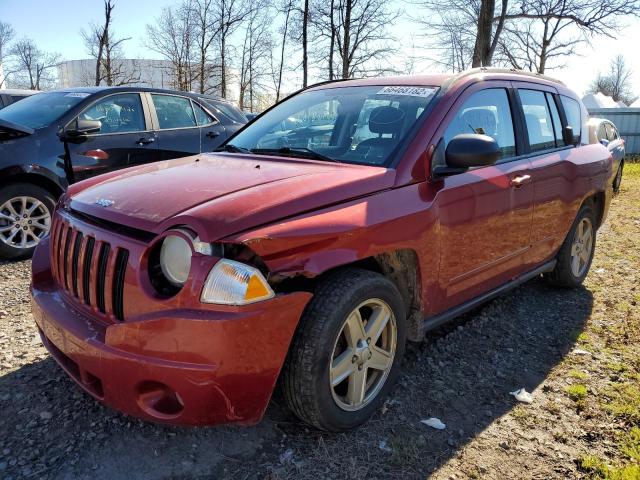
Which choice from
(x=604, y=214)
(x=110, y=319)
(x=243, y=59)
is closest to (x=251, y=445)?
(x=110, y=319)

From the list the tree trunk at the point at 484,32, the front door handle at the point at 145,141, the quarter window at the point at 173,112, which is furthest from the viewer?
the tree trunk at the point at 484,32

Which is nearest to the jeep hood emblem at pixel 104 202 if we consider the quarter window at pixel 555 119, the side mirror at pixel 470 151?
the side mirror at pixel 470 151

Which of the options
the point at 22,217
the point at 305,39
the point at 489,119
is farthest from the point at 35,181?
the point at 305,39

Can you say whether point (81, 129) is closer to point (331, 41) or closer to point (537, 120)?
point (537, 120)

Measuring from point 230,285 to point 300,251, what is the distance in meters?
0.33

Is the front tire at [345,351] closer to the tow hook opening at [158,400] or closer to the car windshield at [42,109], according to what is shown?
the tow hook opening at [158,400]

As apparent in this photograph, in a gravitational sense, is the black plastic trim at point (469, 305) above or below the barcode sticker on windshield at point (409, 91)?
below

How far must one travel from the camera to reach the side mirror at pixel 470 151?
2.64 metres

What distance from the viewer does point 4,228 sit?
16.3 ft

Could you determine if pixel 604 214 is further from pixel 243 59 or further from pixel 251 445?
pixel 243 59

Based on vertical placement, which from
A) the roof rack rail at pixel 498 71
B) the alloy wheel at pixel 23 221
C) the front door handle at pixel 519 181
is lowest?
the alloy wheel at pixel 23 221

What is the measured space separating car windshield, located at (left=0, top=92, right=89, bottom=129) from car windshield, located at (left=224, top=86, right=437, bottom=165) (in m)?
2.87

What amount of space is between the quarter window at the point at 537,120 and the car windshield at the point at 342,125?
107 cm

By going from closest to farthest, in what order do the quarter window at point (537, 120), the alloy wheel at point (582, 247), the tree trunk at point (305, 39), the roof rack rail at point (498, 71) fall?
the roof rack rail at point (498, 71), the quarter window at point (537, 120), the alloy wheel at point (582, 247), the tree trunk at point (305, 39)
